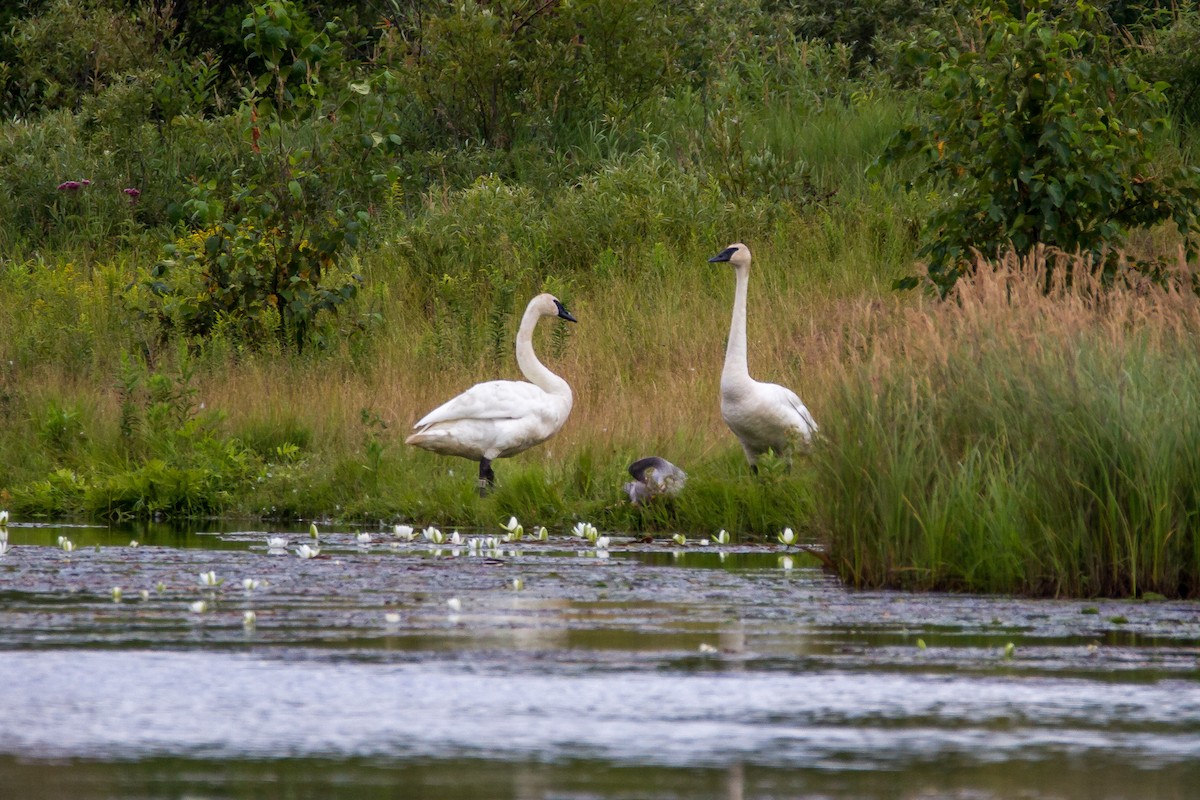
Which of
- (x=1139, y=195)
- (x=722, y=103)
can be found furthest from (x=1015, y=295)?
(x=722, y=103)

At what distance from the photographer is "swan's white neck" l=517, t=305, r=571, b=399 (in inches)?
502

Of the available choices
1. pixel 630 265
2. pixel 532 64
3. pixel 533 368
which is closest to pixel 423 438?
pixel 533 368

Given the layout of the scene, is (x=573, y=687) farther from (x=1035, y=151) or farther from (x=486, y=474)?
(x=1035, y=151)

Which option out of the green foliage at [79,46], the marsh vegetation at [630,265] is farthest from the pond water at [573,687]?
the green foliage at [79,46]

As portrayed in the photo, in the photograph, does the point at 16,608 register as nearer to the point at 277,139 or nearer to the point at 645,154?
the point at 277,139

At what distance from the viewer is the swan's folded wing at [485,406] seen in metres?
12.1

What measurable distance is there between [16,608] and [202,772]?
10.5ft

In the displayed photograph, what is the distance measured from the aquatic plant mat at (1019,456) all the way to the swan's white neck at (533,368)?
3.89m

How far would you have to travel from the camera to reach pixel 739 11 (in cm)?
2391

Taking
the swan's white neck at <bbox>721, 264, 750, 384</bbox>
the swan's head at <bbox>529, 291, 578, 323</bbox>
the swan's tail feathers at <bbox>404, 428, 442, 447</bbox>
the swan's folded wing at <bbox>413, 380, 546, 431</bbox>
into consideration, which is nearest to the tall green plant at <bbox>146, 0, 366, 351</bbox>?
the swan's head at <bbox>529, 291, 578, 323</bbox>

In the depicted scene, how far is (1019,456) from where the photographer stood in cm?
835

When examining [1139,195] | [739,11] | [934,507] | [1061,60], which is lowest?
[934,507]

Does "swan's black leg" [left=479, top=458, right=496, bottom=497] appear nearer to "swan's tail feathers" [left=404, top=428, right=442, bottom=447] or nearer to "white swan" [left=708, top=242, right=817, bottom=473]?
"swan's tail feathers" [left=404, top=428, right=442, bottom=447]

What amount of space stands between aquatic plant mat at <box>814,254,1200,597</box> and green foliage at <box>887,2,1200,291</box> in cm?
374
